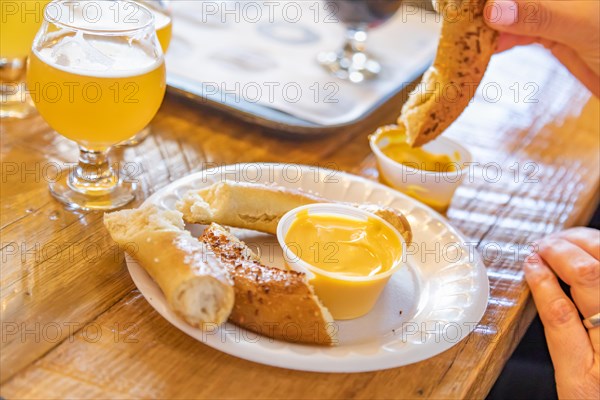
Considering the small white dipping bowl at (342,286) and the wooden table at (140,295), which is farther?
the small white dipping bowl at (342,286)

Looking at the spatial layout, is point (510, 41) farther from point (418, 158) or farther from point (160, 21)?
point (160, 21)

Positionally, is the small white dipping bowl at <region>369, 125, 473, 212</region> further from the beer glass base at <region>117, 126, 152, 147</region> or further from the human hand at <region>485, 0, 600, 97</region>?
the beer glass base at <region>117, 126, 152, 147</region>

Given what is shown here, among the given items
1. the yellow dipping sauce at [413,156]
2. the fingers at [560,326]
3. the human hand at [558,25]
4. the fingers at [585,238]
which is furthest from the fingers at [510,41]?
the fingers at [560,326]

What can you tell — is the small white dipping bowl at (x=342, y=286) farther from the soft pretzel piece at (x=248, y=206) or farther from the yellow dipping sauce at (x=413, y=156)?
the yellow dipping sauce at (x=413, y=156)

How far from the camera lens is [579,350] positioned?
1.21 meters

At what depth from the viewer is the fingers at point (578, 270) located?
4.21 feet

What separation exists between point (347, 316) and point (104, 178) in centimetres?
53

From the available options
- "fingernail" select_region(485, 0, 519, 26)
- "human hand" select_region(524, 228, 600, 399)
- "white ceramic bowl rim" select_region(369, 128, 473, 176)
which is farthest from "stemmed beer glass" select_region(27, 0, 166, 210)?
"human hand" select_region(524, 228, 600, 399)

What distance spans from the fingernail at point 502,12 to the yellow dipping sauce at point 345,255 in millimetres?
514

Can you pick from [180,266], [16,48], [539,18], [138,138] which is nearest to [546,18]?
[539,18]

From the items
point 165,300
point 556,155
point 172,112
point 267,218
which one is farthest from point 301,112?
point 165,300

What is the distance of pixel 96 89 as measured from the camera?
1181 millimetres

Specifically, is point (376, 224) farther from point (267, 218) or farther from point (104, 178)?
point (104, 178)

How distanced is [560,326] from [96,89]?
2.79ft
